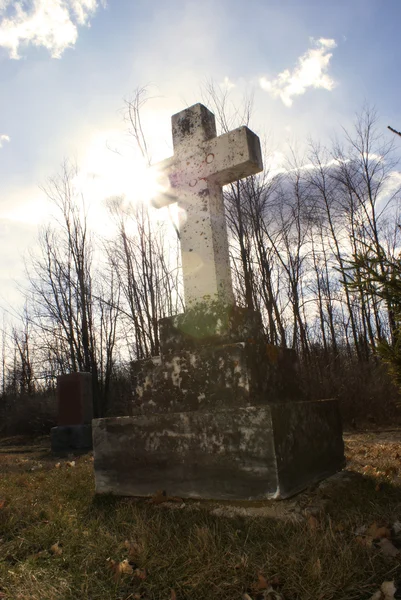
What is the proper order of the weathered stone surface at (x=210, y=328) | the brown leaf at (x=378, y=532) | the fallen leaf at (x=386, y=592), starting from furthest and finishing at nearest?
the weathered stone surface at (x=210, y=328), the brown leaf at (x=378, y=532), the fallen leaf at (x=386, y=592)

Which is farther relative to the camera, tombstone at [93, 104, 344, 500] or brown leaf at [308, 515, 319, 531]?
tombstone at [93, 104, 344, 500]

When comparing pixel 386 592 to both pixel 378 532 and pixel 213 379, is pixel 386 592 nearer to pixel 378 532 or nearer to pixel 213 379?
pixel 378 532

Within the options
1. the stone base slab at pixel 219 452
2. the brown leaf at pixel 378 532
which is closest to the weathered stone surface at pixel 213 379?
the stone base slab at pixel 219 452

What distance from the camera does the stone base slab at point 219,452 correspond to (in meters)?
2.86

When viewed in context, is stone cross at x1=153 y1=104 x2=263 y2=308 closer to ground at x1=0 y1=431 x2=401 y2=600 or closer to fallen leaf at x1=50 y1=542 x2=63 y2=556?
ground at x1=0 y1=431 x2=401 y2=600

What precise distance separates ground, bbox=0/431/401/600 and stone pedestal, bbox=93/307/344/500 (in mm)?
153

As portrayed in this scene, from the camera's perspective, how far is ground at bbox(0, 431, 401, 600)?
1.88 meters

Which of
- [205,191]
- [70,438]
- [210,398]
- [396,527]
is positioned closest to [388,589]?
[396,527]

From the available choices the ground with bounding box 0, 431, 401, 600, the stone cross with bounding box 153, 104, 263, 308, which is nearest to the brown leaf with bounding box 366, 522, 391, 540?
the ground with bounding box 0, 431, 401, 600

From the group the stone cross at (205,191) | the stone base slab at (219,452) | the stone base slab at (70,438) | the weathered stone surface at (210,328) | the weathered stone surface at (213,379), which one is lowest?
the stone base slab at (70,438)

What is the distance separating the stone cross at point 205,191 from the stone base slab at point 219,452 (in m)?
1.02

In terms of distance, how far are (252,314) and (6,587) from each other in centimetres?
241

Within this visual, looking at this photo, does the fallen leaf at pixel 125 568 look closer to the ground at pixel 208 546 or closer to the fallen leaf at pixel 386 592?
the ground at pixel 208 546

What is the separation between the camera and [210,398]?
10.8ft
